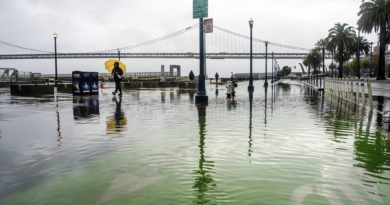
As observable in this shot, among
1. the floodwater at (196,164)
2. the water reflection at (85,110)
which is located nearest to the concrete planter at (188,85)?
the water reflection at (85,110)

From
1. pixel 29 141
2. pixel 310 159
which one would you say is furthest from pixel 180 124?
pixel 310 159

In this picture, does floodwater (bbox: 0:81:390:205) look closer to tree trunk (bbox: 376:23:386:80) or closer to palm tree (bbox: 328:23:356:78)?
tree trunk (bbox: 376:23:386:80)

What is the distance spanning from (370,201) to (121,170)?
2820mm

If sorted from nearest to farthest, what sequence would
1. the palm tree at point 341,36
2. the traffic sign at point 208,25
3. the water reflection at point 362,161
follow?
1. the water reflection at point 362,161
2. the traffic sign at point 208,25
3. the palm tree at point 341,36

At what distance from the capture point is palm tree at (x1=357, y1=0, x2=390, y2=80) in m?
50.2

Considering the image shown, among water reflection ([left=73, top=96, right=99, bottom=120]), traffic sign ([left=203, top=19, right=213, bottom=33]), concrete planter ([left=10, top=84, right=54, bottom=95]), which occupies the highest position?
traffic sign ([left=203, top=19, right=213, bottom=33])

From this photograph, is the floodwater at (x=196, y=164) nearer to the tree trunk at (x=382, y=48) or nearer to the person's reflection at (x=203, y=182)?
the person's reflection at (x=203, y=182)

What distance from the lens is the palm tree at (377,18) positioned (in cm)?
5016

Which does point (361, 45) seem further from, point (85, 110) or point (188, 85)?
point (85, 110)

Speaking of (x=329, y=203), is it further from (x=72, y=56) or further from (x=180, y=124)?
(x=72, y=56)

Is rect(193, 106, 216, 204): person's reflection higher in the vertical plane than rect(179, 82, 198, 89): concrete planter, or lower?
lower

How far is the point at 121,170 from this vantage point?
432 centimetres

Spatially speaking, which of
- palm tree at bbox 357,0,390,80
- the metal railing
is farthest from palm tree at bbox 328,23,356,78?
the metal railing

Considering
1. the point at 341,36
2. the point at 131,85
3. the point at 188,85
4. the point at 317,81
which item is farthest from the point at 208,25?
the point at 341,36
